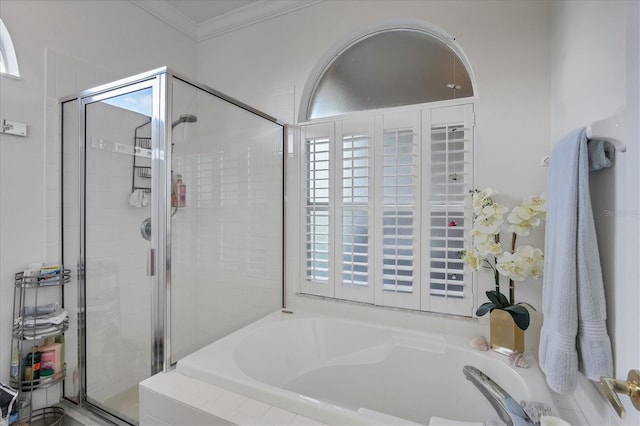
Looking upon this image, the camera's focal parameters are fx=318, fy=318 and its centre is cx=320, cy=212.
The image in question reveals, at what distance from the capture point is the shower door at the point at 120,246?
1512 mm

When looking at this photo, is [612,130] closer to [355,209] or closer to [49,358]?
[355,209]

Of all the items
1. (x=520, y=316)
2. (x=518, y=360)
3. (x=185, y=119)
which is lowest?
(x=518, y=360)

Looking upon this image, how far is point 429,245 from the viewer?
1828mm

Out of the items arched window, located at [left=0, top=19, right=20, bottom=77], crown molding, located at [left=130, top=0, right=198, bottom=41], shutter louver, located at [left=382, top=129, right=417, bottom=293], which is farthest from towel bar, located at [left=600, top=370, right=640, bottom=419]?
crown molding, located at [left=130, top=0, right=198, bottom=41]

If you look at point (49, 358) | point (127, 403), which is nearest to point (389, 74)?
point (127, 403)

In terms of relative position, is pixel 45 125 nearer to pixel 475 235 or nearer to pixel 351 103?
pixel 351 103

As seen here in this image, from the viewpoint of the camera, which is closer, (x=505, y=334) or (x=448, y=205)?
(x=505, y=334)

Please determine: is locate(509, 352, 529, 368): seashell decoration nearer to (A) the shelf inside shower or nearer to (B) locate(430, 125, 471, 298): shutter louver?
(B) locate(430, 125, 471, 298): shutter louver

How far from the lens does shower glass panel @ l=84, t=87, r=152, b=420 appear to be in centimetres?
155

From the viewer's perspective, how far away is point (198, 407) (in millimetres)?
1197

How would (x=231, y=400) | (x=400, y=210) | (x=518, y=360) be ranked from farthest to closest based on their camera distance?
(x=400, y=210) < (x=518, y=360) < (x=231, y=400)

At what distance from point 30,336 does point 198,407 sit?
106cm

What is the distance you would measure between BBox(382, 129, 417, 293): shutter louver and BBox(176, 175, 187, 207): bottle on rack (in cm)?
112

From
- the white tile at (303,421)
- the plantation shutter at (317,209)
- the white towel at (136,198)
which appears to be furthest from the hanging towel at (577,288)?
the white towel at (136,198)
